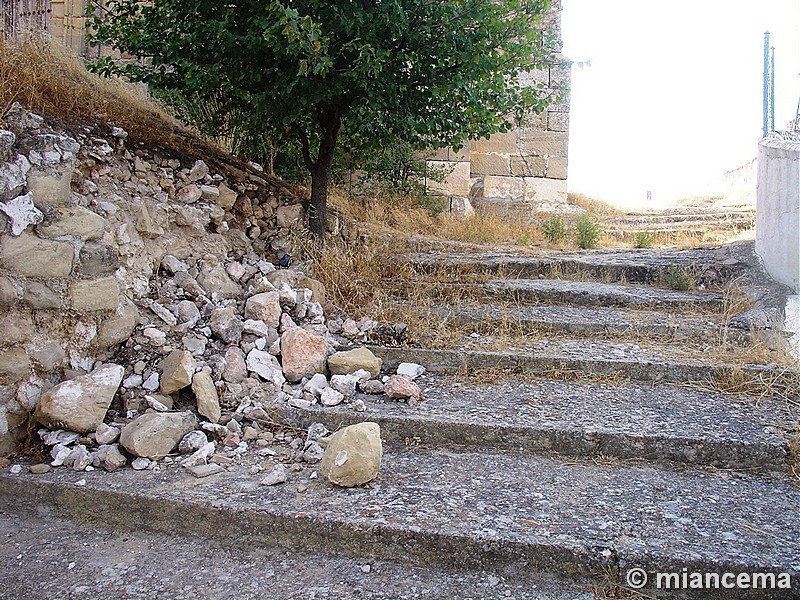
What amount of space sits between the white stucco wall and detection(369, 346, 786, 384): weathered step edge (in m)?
1.13

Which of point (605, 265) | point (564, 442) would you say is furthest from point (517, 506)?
point (605, 265)

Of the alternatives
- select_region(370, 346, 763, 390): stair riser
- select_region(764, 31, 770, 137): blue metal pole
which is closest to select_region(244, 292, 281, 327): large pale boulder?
select_region(370, 346, 763, 390): stair riser

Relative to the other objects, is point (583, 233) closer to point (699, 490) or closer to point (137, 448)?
point (699, 490)

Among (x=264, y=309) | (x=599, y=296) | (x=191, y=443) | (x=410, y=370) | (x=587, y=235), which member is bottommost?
(x=191, y=443)

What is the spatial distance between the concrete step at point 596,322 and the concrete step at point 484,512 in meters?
1.33

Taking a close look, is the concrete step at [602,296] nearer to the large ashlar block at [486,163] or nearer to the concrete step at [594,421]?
the concrete step at [594,421]

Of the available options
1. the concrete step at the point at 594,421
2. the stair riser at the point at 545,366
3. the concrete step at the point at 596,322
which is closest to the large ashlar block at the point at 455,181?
the concrete step at the point at 596,322

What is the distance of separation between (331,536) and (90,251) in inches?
71.4

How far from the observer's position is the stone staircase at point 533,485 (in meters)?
2.04

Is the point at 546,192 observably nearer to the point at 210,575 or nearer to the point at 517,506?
the point at 517,506

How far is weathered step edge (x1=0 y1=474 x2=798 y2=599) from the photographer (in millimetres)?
1996

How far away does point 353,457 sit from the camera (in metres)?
2.43

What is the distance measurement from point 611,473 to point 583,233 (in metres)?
4.70

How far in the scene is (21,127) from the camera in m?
3.06
